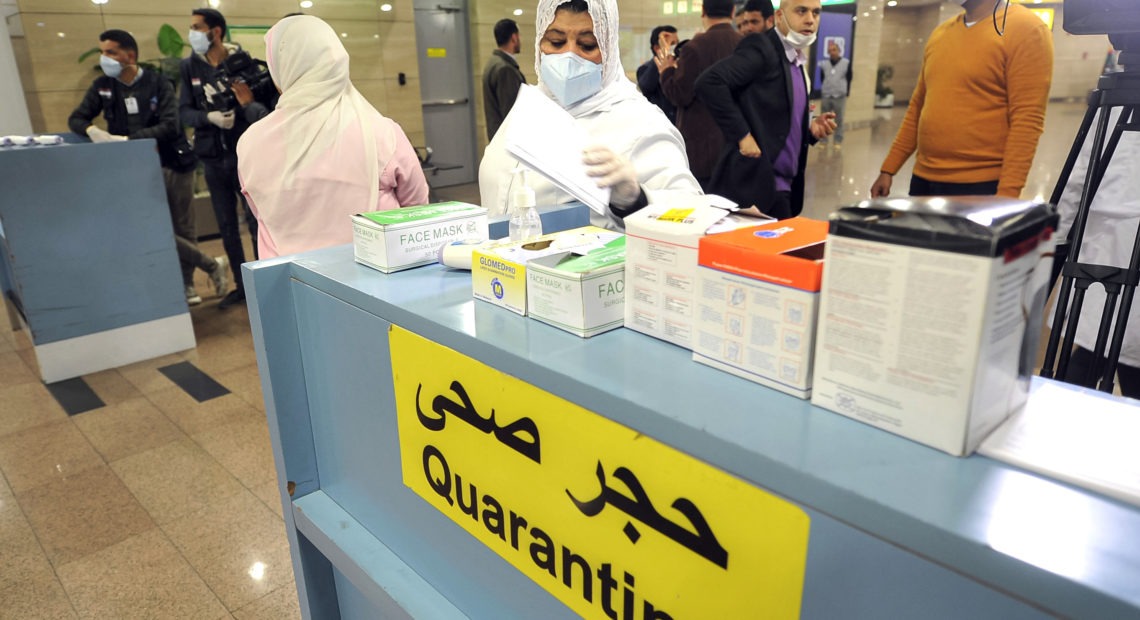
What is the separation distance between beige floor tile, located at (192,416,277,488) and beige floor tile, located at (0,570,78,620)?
606 millimetres

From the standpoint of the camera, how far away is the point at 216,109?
12.4 ft

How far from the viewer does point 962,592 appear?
0.51 m

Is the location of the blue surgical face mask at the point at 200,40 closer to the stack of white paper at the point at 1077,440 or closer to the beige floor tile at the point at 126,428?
the beige floor tile at the point at 126,428

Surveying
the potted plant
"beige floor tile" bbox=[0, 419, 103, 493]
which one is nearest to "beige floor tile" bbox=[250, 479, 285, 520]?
"beige floor tile" bbox=[0, 419, 103, 493]

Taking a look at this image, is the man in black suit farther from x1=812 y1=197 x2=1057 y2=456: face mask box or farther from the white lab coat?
x1=812 y1=197 x2=1057 y2=456: face mask box

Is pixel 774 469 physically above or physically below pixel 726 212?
below

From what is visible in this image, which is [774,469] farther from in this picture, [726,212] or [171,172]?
[171,172]

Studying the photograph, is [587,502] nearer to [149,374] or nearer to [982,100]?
[982,100]

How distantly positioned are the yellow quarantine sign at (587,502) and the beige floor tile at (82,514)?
65.7 inches

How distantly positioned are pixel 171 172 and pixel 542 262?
4205 mm

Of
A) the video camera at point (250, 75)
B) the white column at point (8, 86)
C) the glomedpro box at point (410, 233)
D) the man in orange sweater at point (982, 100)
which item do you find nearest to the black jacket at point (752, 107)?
the man in orange sweater at point (982, 100)

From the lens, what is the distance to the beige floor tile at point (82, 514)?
7.09ft

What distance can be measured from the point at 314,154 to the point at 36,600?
1.48 m

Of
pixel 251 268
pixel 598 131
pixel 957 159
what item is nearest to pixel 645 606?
pixel 251 268
